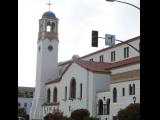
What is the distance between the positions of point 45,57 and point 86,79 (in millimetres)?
23510

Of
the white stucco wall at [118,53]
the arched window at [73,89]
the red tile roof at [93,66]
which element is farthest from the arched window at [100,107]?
the white stucco wall at [118,53]

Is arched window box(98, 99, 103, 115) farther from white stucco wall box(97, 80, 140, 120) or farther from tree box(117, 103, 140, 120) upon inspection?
tree box(117, 103, 140, 120)

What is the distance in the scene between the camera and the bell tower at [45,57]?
8581cm

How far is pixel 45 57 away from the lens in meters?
86.1

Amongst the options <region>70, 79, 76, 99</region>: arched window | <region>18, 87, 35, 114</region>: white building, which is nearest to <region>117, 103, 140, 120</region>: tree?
<region>70, 79, 76, 99</region>: arched window

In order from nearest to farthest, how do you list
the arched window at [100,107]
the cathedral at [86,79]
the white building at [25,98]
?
the cathedral at [86,79] < the arched window at [100,107] < the white building at [25,98]

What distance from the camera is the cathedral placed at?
2162 inches

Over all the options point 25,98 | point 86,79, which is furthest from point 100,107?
point 25,98

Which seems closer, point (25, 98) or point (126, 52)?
point (126, 52)

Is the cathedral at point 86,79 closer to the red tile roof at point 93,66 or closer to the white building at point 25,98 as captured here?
the red tile roof at point 93,66

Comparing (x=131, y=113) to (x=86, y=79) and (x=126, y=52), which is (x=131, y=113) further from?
(x=126, y=52)
